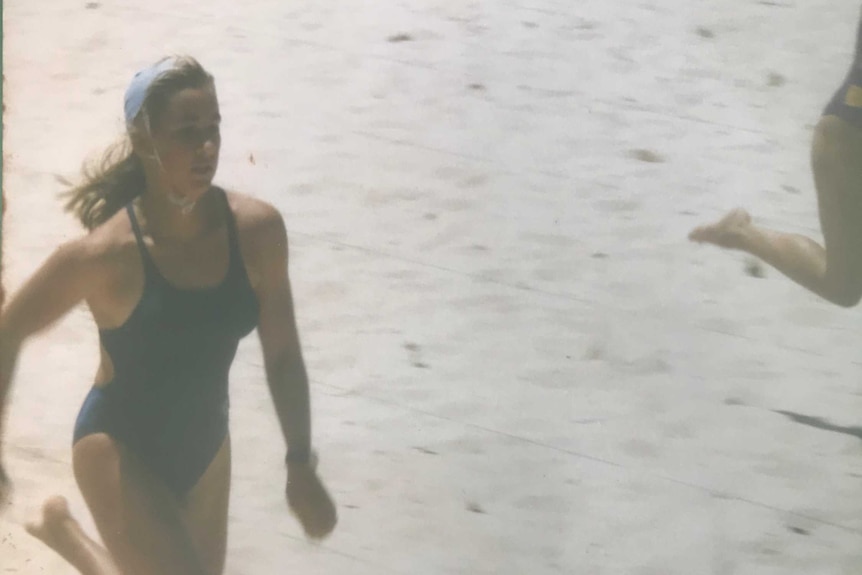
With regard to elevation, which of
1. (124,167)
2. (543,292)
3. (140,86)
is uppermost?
(140,86)

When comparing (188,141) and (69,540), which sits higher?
(188,141)

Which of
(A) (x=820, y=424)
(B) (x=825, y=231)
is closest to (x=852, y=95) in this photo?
(B) (x=825, y=231)

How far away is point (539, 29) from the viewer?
1.06m

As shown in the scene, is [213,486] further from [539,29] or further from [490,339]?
[539,29]

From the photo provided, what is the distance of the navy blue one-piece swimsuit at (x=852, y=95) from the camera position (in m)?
1.00

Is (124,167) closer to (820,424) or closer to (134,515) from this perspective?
(134,515)

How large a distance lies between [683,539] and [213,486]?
0.62 metres

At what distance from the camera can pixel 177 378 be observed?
1069 mm

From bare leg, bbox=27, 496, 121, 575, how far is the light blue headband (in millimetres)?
547

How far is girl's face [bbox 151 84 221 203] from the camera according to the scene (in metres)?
1.03

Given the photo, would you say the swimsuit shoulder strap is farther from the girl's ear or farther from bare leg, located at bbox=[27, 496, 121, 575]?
bare leg, located at bbox=[27, 496, 121, 575]

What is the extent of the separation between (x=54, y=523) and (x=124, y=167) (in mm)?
507

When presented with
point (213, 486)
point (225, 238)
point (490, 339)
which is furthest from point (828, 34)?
point (213, 486)

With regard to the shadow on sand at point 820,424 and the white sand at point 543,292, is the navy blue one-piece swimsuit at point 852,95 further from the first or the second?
the shadow on sand at point 820,424
